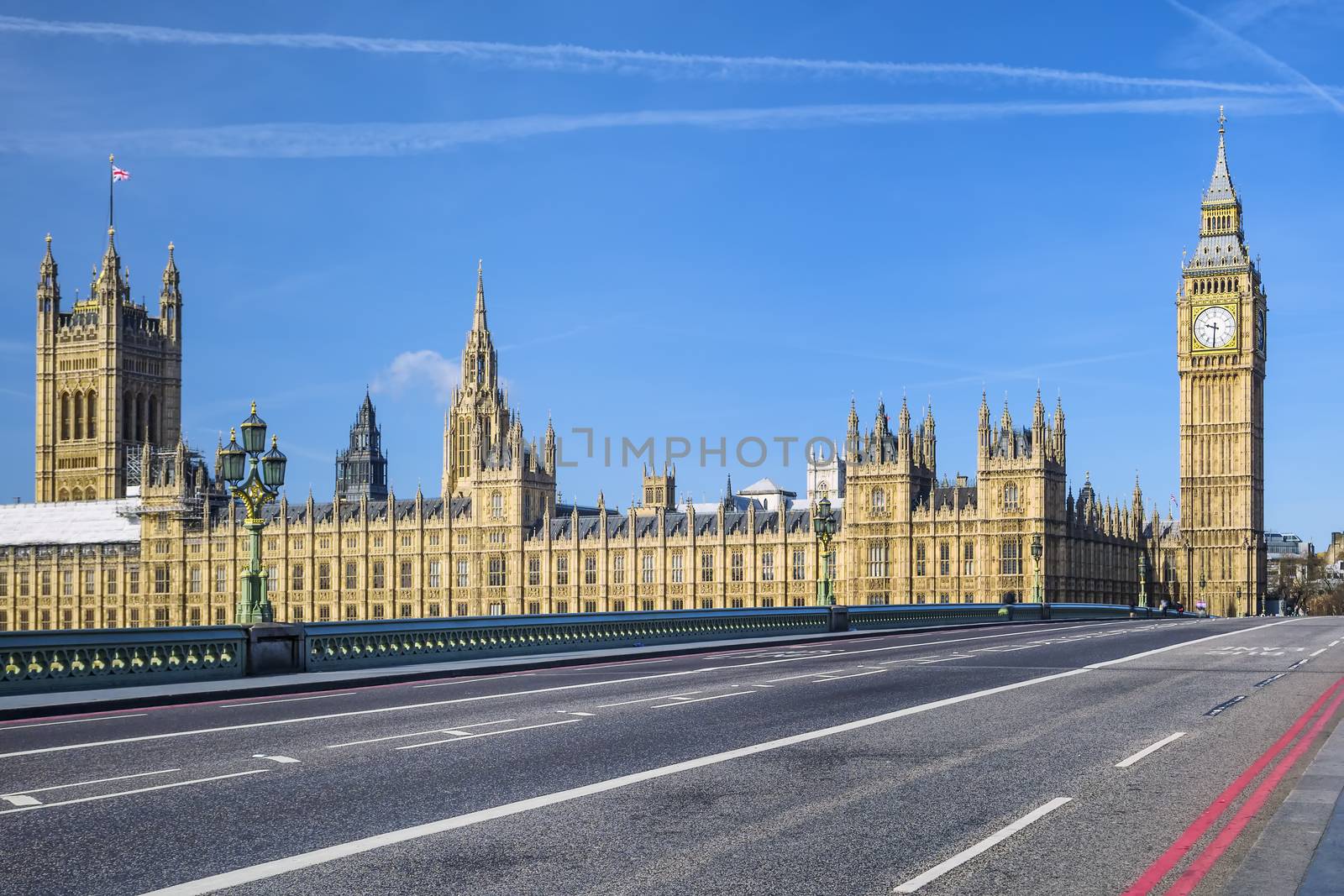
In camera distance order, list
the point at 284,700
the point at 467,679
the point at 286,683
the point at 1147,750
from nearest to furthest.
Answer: the point at 1147,750
the point at 284,700
the point at 286,683
the point at 467,679

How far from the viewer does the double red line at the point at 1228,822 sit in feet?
31.5

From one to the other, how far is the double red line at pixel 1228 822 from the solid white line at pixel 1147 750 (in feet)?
3.54

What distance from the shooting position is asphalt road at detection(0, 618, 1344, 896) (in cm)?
979

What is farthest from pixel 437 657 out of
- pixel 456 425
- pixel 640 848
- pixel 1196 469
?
pixel 1196 469

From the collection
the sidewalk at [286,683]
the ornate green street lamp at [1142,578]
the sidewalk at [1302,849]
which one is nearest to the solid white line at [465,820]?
the sidewalk at [1302,849]

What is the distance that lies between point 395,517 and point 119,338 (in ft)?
201

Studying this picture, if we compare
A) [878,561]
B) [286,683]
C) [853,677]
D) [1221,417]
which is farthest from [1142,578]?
[286,683]

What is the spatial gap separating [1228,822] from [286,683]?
16.8m

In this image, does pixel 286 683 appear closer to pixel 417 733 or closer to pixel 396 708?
pixel 396 708

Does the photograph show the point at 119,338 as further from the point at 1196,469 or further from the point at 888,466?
the point at 1196,469

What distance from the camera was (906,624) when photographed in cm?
5516

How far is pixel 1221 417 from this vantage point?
5359 inches

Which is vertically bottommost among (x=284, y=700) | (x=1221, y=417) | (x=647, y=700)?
(x=284, y=700)

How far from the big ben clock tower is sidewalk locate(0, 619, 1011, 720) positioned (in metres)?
108
